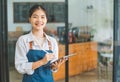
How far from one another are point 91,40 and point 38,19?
2819 millimetres

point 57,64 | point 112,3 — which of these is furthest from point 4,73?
point 57,64

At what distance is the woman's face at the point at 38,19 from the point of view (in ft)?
9.16

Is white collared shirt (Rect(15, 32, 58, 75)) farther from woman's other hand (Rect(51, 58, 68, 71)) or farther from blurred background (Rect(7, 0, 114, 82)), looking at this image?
blurred background (Rect(7, 0, 114, 82))

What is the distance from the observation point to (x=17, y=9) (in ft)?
17.3

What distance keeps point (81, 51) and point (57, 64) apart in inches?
107

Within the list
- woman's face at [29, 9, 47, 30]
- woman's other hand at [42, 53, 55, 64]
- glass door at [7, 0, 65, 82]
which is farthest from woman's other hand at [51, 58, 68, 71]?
glass door at [7, 0, 65, 82]

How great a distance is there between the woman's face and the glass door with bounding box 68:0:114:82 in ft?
8.05

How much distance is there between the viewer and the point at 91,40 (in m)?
5.50

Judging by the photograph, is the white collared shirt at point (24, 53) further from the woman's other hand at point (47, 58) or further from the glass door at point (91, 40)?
the glass door at point (91, 40)

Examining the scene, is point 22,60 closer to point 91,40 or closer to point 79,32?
point 79,32

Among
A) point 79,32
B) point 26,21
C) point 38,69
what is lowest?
point 38,69

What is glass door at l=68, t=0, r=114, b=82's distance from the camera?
5.31m

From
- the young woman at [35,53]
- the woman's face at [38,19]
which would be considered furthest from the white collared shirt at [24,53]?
the woman's face at [38,19]

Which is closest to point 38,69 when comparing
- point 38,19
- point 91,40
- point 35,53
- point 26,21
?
point 35,53
